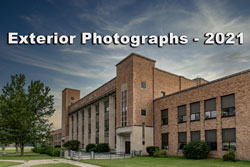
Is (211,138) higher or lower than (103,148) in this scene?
higher

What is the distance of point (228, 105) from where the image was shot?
92.1 ft

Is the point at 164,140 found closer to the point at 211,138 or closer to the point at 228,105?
the point at 211,138

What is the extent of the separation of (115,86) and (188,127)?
18601 millimetres

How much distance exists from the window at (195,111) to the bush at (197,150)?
13.1 ft

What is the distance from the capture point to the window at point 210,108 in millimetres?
29984

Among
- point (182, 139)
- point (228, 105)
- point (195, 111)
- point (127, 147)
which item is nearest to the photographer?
point (228, 105)

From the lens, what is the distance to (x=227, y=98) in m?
28.3

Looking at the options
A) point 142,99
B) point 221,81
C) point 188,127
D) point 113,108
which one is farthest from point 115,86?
point 221,81

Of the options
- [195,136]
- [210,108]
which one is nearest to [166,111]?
[195,136]

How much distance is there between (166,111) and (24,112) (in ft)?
79.5

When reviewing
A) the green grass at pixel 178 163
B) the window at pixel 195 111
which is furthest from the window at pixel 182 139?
the green grass at pixel 178 163

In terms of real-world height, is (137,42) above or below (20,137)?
above

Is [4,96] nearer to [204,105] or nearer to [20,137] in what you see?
[20,137]

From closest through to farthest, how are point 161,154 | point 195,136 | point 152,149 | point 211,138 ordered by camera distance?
point 211,138 → point 195,136 → point 161,154 → point 152,149
